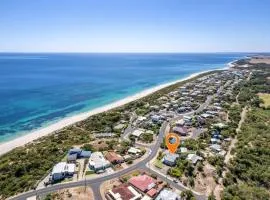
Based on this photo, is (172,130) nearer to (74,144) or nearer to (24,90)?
(74,144)

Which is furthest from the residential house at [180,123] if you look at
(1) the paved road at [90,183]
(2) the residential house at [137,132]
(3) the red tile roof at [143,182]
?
(3) the red tile roof at [143,182]

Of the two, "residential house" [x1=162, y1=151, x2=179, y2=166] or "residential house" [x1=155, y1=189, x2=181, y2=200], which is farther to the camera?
"residential house" [x1=162, y1=151, x2=179, y2=166]

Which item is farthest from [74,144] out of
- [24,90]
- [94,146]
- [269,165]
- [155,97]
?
[24,90]

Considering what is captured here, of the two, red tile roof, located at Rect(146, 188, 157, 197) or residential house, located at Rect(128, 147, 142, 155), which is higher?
red tile roof, located at Rect(146, 188, 157, 197)

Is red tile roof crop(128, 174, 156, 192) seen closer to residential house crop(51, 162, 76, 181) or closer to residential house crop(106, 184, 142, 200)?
residential house crop(106, 184, 142, 200)

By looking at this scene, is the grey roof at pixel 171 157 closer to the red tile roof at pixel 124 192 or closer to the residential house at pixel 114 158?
the residential house at pixel 114 158

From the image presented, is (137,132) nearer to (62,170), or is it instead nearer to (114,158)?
(114,158)

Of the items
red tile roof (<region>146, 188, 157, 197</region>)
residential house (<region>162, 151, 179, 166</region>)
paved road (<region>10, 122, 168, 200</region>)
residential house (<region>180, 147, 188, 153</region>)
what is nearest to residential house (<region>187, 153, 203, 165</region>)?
residential house (<region>162, 151, 179, 166</region>)

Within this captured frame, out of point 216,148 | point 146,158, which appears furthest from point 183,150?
point 146,158
